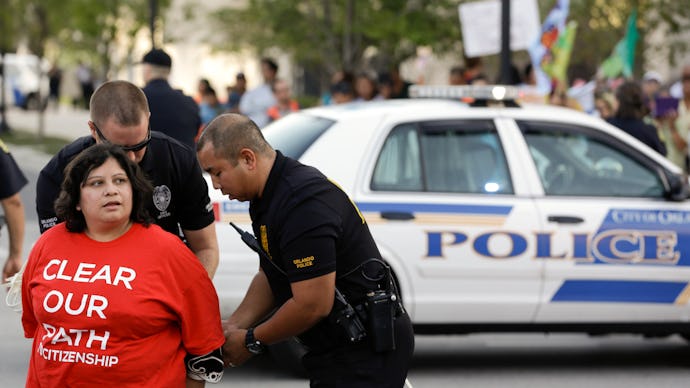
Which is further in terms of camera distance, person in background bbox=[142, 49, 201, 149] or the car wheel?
person in background bbox=[142, 49, 201, 149]

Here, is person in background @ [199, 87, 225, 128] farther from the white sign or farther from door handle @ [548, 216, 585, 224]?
door handle @ [548, 216, 585, 224]

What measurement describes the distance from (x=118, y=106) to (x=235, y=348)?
94cm

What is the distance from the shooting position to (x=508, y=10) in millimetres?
13430

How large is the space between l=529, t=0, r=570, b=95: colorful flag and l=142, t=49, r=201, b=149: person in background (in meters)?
6.09

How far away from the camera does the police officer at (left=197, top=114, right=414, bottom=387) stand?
13.4ft

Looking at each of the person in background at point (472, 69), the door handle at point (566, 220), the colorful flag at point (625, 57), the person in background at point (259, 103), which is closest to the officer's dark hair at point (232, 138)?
the door handle at point (566, 220)

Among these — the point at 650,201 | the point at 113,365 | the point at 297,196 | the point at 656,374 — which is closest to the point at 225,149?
the point at 297,196

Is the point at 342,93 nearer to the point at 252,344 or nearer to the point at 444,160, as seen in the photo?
the point at 444,160

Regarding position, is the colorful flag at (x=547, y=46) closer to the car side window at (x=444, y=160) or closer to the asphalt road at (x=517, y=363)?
the asphalt road at (x=517, y=363)

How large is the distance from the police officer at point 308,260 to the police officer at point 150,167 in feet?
1.64

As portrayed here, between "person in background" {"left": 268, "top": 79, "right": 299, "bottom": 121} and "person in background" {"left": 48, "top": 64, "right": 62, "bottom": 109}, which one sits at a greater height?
"person in background" {"left": 268, "top": 79, "right": 299, "bottom": 121}

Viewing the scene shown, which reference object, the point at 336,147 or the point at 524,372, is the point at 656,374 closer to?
the point at 524,372

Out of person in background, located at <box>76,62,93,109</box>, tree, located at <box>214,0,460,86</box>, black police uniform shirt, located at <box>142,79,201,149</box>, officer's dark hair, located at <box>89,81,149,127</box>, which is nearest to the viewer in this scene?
officer's dark hair, located at <box>89,81,149,127</box>

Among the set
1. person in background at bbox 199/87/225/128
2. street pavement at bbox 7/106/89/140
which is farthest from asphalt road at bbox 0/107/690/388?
street pavement at bbox 7/106/89/140
